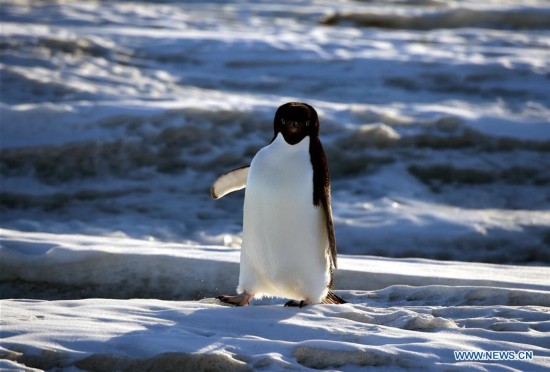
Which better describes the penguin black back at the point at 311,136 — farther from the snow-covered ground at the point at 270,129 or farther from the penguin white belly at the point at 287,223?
the snow-covered ground at the point at 270,129

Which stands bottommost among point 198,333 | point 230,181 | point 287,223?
point 198,333

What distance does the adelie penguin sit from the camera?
388 centimetres

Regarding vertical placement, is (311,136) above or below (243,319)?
above

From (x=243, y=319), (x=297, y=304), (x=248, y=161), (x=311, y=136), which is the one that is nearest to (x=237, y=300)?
(x=297, y=304)

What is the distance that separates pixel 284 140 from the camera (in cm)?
391

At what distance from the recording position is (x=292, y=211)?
3.89m

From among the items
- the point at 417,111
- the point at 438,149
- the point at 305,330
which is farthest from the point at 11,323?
the point at 417,111

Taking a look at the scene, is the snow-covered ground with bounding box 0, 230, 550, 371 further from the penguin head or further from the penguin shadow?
the penguin head

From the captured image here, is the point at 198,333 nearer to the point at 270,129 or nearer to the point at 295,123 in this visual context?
the point at 295,123

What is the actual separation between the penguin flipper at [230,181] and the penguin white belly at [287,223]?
1.06 ft

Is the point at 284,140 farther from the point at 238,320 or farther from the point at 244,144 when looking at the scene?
the point at 244,144

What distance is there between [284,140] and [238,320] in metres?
0.77

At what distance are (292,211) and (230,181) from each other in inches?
21.8

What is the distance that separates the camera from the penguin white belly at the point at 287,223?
3.89 m
